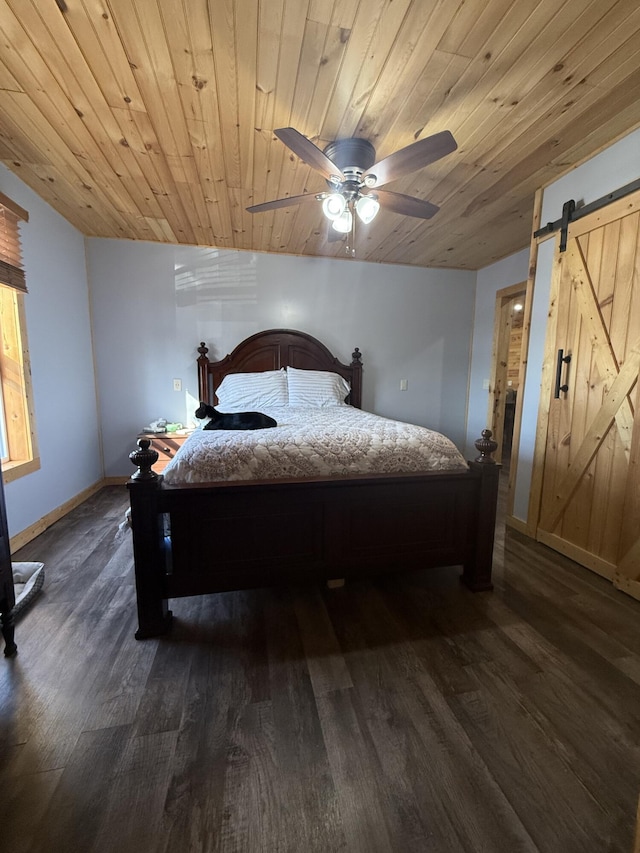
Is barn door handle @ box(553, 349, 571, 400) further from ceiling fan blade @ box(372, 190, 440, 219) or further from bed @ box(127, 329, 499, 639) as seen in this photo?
ceiling fan blade @ box(372, 190, 440, 219)

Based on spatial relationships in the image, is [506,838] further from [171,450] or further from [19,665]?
[171,450]

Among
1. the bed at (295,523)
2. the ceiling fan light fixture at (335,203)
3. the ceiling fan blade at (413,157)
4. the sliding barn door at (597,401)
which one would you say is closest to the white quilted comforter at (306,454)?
the bed at (295,523)

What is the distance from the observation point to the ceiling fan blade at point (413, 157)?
1.46 metres

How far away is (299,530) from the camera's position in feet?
5.53

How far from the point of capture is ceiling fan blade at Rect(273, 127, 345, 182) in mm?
1465

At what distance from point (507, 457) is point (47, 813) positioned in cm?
514

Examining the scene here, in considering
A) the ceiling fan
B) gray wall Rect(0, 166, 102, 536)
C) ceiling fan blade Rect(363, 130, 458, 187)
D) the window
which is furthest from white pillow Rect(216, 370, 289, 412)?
ceiling fan blade Rect(363, 130, 458, 187)

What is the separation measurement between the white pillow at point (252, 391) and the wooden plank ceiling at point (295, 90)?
148 cm

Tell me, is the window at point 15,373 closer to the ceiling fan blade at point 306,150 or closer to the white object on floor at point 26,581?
the white object on floor at point 26,581

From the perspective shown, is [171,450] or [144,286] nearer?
[171,450]

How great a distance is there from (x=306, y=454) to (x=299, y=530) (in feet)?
1.21

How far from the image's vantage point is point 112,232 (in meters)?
3.23

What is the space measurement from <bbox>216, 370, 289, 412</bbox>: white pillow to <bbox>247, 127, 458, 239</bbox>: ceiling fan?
62.3 inches

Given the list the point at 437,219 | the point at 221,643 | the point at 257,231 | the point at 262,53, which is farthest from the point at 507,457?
the point at 262,53
